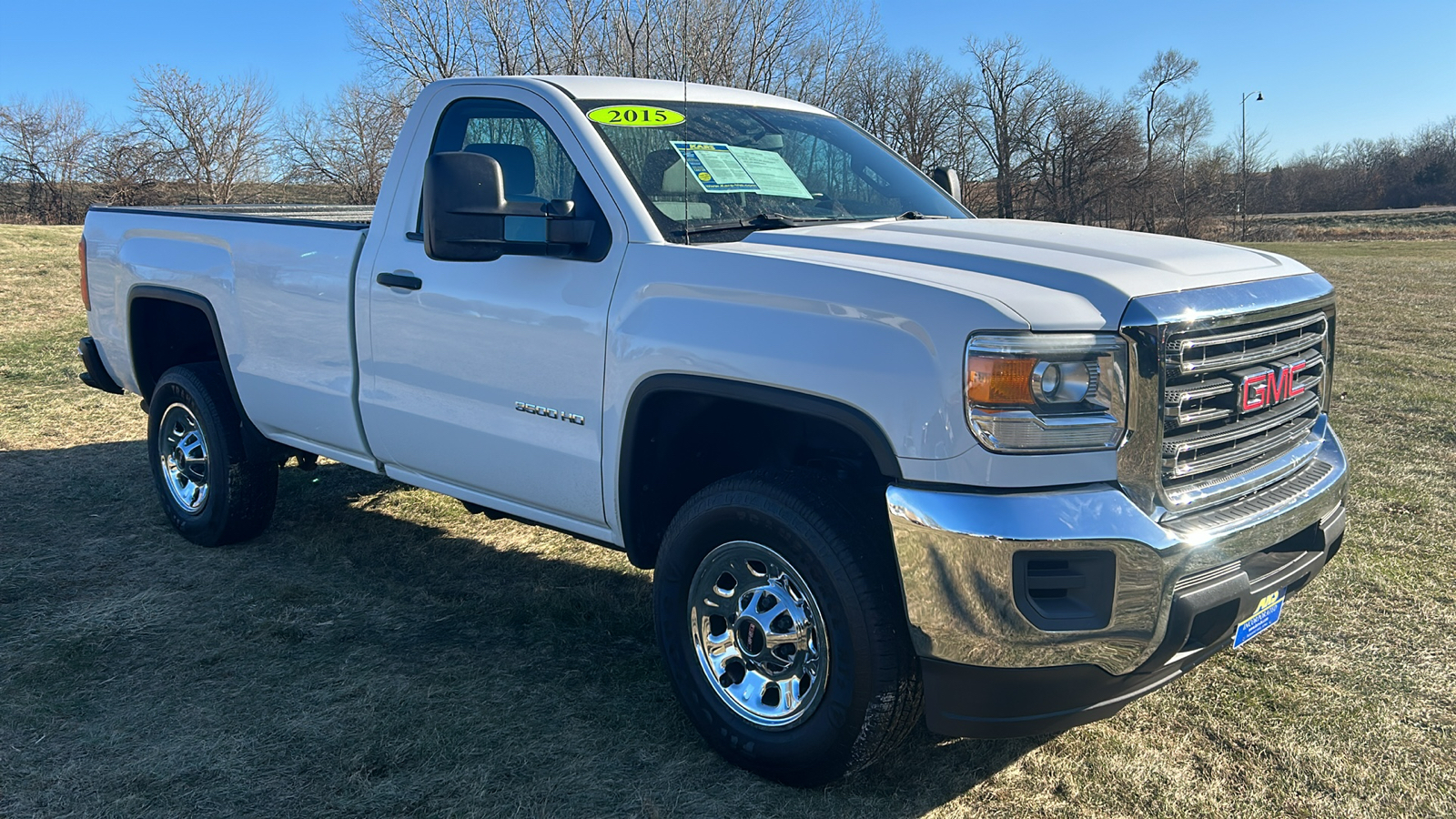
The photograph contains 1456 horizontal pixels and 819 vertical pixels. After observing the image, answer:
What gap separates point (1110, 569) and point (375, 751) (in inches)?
87.8

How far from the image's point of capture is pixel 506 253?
3.43 meters

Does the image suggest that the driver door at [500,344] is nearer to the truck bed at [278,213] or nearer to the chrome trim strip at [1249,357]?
the truck bed at [278,213]

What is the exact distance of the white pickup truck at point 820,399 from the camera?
2.50 metres

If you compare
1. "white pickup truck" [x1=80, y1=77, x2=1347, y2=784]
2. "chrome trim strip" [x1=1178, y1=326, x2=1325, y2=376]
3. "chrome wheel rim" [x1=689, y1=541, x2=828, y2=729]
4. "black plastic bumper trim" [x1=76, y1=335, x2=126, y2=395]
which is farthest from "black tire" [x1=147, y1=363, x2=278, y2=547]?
"chrome trim strip" [x1=1178, y1=326, x2=1325, y2=376]

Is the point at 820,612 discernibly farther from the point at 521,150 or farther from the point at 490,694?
the point at 521,150

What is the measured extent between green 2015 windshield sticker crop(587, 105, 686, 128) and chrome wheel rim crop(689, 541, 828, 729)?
5.07 ft

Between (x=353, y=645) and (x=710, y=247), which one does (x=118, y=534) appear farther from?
(x=710, y=247)

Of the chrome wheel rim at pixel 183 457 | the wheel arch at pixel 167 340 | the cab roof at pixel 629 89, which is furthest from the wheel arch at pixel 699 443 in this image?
the chrome wheel rim at pixel 183 457

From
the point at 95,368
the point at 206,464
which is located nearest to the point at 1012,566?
the point at 206,464

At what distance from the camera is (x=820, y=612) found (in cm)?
281

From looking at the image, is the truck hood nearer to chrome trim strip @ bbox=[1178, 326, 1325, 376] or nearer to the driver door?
chrome trim strip @ bbox=[1178, 326, 1325, 376]

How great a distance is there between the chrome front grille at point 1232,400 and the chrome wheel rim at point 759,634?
1.01 m

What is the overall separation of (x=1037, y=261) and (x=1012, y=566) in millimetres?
863

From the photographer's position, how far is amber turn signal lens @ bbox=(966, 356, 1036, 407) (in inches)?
97.4
